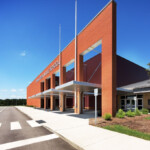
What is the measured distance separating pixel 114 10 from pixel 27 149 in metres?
14.8

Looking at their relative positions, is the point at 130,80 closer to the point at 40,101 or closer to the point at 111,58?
the point at 111,58

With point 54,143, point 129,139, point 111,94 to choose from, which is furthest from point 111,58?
point 54,143

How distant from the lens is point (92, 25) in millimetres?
17000

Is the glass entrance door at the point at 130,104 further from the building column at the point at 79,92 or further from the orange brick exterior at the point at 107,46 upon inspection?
the orange brick exterior at the point at 107,46

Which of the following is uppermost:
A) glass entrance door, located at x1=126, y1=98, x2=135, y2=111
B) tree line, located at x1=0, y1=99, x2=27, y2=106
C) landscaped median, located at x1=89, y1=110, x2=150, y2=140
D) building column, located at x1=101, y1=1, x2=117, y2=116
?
building column, located at x1=101, y1=1, x2=117, y2=116

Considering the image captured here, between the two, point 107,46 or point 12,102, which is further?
point 12,102

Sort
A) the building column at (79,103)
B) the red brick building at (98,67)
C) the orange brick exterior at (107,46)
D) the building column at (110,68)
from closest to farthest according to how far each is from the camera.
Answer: the building column at (110,68), the orange brick exterior at (107,46), the red brick building at (98,67), the building column at (79,103)

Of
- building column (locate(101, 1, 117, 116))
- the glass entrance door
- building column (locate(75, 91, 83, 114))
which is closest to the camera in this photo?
building column (locate(101, 1, 117, 116))

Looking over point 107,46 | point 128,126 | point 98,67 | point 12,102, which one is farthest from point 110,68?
point 12,102

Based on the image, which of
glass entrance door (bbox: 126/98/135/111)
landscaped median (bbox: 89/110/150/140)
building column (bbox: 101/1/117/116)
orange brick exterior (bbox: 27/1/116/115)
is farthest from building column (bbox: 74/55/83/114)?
glass entrance door (bbox: 126/98/135/111)

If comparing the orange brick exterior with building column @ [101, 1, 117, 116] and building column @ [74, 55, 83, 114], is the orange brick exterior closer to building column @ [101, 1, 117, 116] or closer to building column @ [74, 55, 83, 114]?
building column @ [101, 1, 117, 116]

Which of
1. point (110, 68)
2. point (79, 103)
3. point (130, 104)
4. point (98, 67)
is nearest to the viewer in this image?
point (110, 68)

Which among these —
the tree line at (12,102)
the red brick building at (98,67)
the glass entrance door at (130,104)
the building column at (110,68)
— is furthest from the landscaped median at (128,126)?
the tree line at (12,102)

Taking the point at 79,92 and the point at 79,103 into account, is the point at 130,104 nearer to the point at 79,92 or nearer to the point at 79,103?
the point at 79,103
